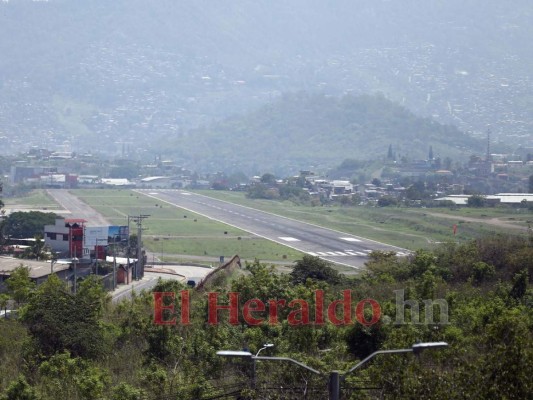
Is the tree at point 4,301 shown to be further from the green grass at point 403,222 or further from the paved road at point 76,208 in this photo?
the paved road at point 76,208

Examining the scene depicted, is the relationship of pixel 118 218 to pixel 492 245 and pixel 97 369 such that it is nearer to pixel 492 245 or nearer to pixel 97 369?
pixel 492 245

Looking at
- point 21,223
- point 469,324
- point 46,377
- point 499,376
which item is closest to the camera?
point 499,376

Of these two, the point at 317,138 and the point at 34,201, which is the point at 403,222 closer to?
the point at 34,201

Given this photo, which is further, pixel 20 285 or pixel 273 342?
pixel 20 285

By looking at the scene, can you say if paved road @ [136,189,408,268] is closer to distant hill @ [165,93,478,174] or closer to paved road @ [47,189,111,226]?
paved road @ [47,189,111,226]

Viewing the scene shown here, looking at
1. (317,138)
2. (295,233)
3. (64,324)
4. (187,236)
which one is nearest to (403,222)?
(295,233)

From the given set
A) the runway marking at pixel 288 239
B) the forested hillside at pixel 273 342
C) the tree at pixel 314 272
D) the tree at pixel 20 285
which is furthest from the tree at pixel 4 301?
the runway marking at pixel 288 239

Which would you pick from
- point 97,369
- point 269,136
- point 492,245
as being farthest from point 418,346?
point 269,136
